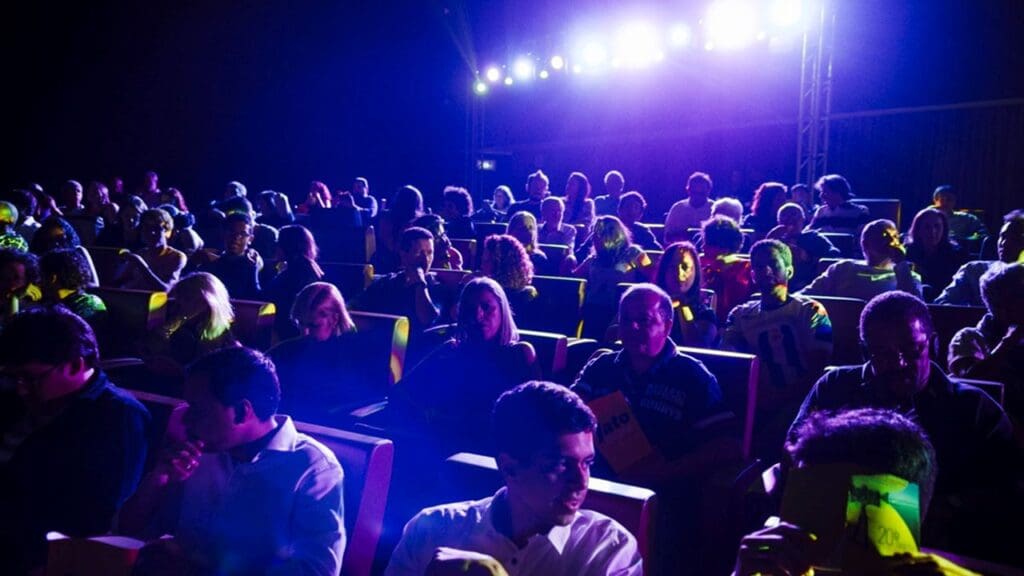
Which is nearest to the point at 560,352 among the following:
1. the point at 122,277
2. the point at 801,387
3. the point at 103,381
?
the point at 801,387

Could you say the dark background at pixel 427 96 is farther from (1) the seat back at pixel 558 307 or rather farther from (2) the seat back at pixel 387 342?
(2) the seat back at pixel 387 342

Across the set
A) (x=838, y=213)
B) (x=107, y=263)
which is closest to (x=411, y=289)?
(x=107, y=263)

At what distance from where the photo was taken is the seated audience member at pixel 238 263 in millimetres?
5680

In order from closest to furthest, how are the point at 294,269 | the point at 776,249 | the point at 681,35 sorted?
the point at 776,249 → the point at 294,269 → the point at 681,35

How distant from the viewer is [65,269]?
15.0 feet

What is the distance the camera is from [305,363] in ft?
12.7

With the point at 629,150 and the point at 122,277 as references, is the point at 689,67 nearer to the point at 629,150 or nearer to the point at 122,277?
the point at 629,150

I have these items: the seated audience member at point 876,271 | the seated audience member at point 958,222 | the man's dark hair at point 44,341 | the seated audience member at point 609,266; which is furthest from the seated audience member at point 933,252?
the man's dark hair at point 44,341

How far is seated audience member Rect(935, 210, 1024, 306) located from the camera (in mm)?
4477

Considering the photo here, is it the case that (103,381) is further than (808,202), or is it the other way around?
(808,202)

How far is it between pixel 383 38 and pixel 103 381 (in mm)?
11174

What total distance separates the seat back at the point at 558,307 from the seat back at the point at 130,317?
2002mm

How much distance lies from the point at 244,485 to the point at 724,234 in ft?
11.7

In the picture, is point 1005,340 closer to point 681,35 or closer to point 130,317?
point 130,317
